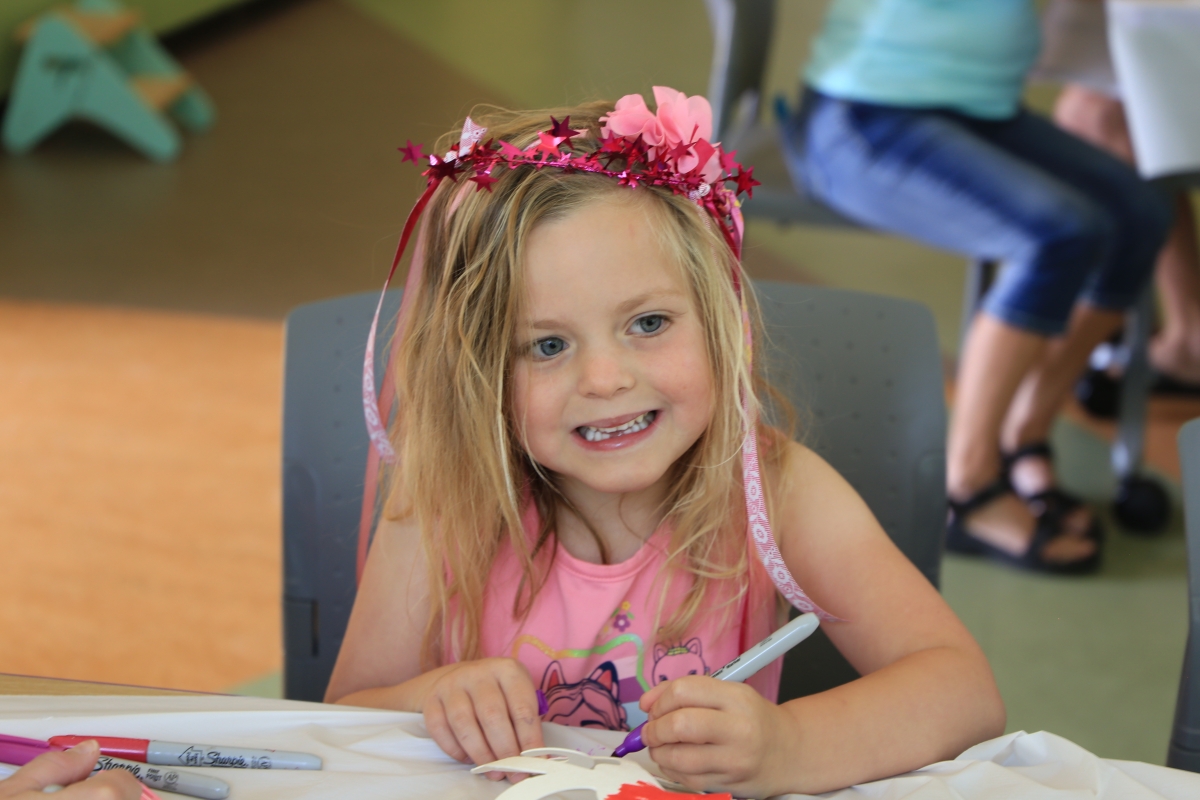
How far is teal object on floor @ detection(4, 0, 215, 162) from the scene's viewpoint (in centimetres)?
380

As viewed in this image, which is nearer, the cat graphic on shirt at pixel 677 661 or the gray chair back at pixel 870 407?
the cat graphic on shirt at pixel 677 661

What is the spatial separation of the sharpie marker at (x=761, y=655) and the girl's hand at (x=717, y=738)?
1 centimetres

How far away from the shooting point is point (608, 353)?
31.4 inches

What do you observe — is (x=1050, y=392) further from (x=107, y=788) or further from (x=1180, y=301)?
(x=107, y=788)

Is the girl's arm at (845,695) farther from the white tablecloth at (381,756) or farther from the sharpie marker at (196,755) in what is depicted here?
the sharpie marker at (196,755)

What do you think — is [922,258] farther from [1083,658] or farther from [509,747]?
[509,747]

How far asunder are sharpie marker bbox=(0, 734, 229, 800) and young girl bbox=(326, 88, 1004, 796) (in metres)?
0.12

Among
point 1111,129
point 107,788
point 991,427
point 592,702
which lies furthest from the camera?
point 1111,129

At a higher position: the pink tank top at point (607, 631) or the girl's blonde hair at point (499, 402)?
the girl's blonde hair at point (499, 402)

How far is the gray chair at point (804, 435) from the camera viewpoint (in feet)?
3.37

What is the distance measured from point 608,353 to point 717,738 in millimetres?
270

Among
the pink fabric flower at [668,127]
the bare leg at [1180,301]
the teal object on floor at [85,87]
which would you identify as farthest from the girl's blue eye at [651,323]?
the teal object on floor at [85,87]

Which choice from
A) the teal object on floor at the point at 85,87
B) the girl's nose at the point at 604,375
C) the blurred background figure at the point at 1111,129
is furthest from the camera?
the teal object on floor at the point at 85,87

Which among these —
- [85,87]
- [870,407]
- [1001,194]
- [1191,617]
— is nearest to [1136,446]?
[1001,194]
